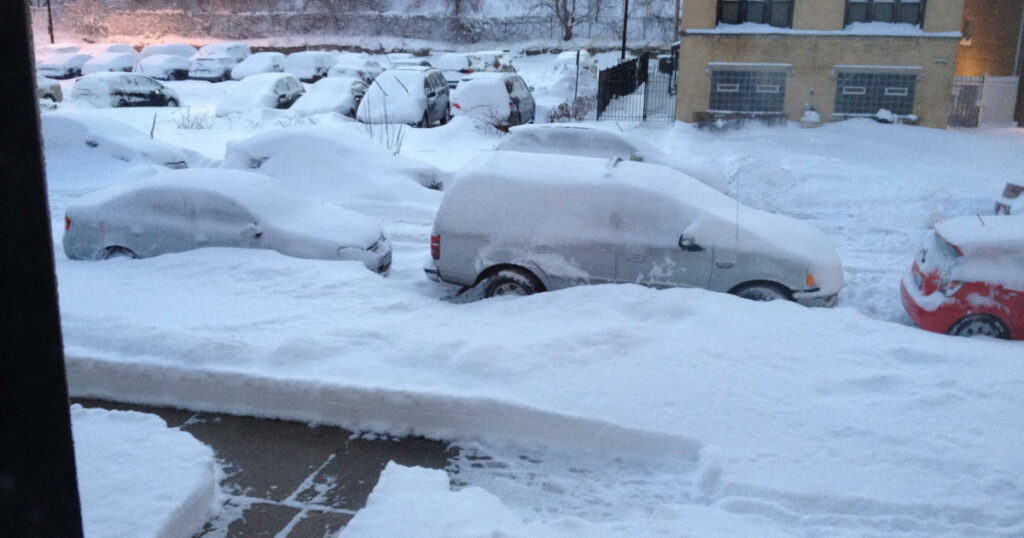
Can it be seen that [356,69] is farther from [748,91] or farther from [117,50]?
[117,50]

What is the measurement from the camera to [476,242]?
8.70 metres

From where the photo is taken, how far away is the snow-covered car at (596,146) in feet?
44.6

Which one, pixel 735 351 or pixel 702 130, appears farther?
pixel 702 130

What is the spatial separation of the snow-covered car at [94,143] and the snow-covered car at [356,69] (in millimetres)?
16670

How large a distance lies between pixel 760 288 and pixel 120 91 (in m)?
24.4

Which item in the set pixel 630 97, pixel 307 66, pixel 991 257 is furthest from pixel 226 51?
pixel 991 257

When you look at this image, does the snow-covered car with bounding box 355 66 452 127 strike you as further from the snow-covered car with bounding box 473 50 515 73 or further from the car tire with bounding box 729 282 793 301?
the snow-covered car with bounding box 473 50 515 73

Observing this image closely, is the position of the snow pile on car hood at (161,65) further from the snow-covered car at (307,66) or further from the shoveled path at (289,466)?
the shoveled path at (289,466)

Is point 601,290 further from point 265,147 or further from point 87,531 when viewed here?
point 265,147

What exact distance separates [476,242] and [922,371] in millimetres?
4370

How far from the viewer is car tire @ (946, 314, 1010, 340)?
8.25 meters

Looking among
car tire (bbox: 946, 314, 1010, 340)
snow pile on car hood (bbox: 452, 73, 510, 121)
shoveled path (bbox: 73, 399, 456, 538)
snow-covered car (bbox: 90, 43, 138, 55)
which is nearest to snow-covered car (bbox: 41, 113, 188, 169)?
snow pile on car hood (bbox: 452, 73, 510, 121)

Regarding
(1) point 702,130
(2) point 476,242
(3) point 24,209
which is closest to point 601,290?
(2) point 476,242

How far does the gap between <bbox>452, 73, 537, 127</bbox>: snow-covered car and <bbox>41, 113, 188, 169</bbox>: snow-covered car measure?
26.2ft
